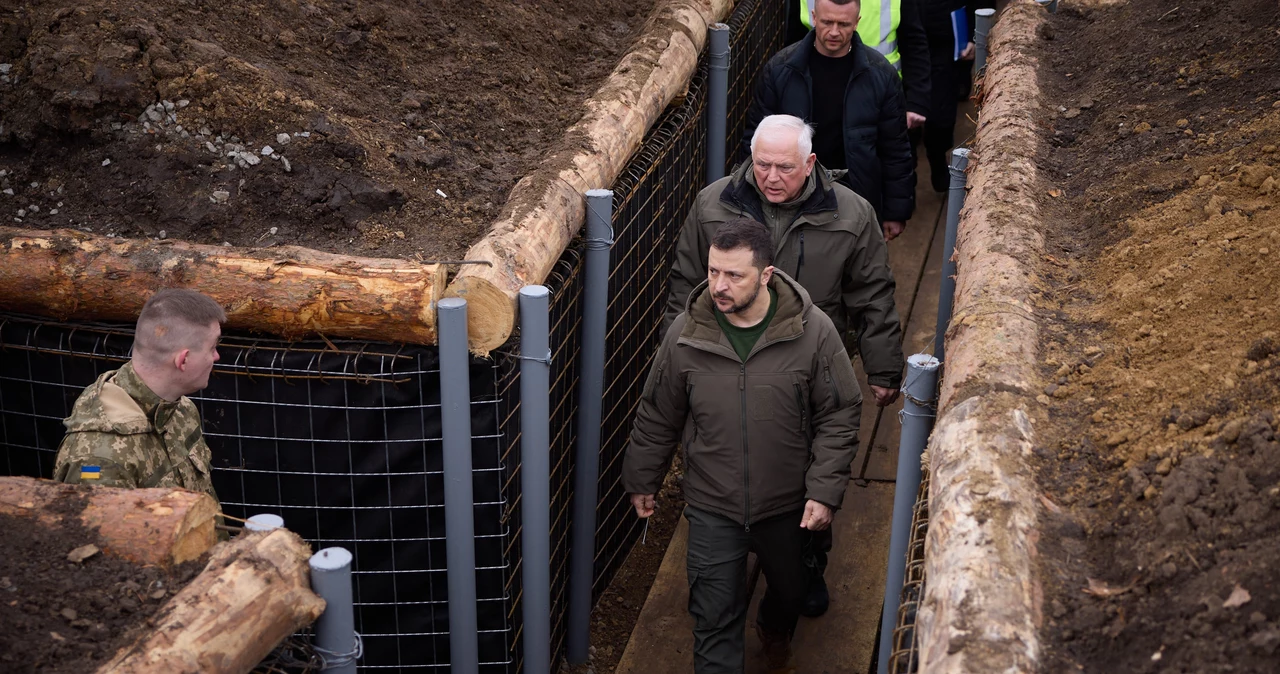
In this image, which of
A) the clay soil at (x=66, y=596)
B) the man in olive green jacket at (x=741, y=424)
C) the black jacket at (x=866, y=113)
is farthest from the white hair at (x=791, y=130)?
the clay soil at (x=66, y=596)

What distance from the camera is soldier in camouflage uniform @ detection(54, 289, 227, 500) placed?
3553 millimetres

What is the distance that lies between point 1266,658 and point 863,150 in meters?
4.26

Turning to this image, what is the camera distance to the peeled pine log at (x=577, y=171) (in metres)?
4.09

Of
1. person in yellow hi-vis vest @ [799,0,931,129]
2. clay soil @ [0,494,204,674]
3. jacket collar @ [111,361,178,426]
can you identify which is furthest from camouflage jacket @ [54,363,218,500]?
person in yellow hi-vis vest @ [799,0,931,129]

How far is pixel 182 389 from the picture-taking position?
12.0 ft

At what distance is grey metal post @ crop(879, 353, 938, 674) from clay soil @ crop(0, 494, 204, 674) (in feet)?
6.57

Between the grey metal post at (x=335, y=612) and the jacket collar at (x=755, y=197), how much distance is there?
2596 mm

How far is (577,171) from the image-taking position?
496 centimetres

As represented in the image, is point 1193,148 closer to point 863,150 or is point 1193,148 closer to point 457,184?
point 863,150

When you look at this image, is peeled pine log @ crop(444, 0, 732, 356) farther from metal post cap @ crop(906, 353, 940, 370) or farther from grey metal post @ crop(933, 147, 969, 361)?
grey metal post @ crop(933, 147, 969, 361)

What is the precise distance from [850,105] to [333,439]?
10.8 feet

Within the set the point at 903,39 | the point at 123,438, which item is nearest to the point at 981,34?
the point at 903,39

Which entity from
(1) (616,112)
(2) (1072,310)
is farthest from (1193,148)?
(1) (616,112)

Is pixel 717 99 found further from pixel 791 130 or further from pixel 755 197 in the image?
pixel 791 130
